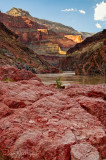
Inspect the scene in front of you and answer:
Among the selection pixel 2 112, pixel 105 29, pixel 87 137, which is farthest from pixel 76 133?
pixel 105 29

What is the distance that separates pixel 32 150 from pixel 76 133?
70cm

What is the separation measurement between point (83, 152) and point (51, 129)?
0.60 m

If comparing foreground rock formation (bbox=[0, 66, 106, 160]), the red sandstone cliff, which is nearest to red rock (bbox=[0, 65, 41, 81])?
foreground rock formation (bbox=[0, 66, 106, 160])

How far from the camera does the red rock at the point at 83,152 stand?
6.23 feet

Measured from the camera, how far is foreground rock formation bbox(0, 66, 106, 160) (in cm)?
206

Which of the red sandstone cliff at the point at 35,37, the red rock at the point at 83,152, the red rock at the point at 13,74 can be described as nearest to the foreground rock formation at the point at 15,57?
the red rock at the point at 13,74

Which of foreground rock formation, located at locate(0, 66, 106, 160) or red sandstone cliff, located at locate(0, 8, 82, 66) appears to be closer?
foreground rock formation, located at locate(0, 66, 106, 160)

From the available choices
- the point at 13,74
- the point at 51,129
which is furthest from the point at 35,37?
the point at 51,129

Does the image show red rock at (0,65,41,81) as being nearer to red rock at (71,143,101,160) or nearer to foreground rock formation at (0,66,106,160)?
foreground rock formation at (0,66,106,160)

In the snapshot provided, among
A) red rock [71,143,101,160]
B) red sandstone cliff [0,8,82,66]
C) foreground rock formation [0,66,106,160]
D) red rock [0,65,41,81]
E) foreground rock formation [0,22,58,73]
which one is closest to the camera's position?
red rock [71,143,101,160]

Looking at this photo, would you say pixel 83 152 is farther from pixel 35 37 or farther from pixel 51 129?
pixel 35 37

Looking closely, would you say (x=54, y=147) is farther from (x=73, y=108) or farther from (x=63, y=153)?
(x=73, y=108)

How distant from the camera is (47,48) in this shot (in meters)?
146

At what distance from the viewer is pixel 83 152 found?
197cm
